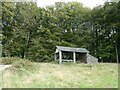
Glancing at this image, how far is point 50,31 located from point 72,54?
92 cm

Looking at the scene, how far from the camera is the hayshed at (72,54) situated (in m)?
5.43

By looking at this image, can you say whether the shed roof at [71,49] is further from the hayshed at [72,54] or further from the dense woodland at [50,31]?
the dense woodland at [50,31]

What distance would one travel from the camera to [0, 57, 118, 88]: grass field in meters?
4.15

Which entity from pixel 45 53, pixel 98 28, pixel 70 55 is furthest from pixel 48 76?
pixel 98 28

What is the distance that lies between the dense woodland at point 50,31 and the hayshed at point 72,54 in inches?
5.1

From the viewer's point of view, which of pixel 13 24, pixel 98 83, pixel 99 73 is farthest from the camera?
pixel 13 24

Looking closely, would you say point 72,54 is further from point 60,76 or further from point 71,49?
point 60,76

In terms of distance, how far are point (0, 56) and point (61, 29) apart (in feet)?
5.95

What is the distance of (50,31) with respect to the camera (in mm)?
5457

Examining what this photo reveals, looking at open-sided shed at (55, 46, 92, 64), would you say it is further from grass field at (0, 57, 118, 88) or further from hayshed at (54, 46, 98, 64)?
grass field at (0, 57, 118, 88)

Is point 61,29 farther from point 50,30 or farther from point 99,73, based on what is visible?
point 99,73

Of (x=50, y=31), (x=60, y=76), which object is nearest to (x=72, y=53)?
(x=50, y=31)

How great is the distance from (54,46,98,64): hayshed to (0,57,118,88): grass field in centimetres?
29

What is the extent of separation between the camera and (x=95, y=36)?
17.8 feet
